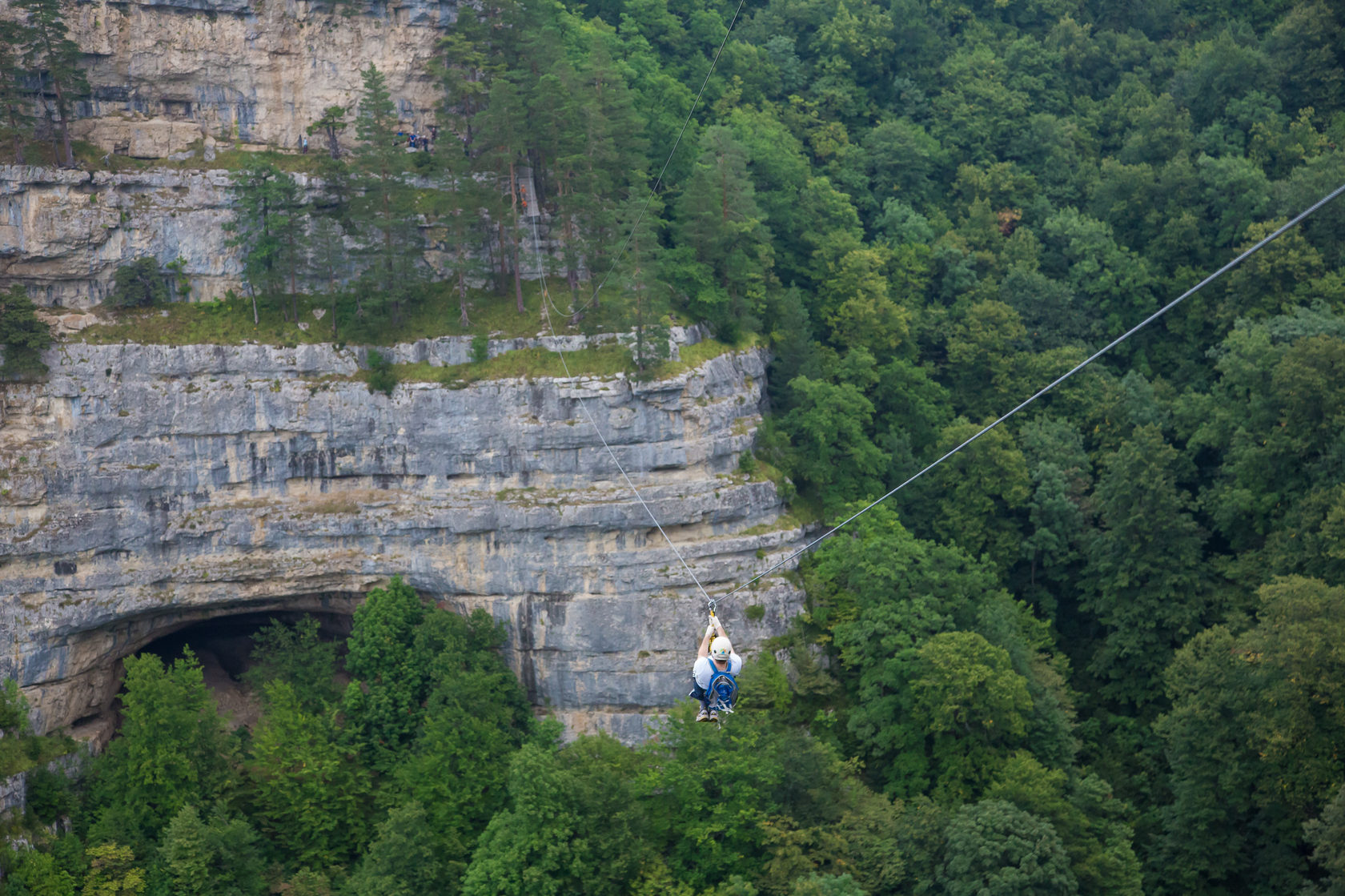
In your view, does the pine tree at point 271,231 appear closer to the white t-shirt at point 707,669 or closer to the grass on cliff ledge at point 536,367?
the grass on cliff ledge at point 536,367

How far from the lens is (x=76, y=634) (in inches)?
1676

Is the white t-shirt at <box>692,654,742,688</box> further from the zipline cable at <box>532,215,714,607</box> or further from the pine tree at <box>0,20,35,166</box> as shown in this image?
the pine tree at <box>0,20,35,166</box>

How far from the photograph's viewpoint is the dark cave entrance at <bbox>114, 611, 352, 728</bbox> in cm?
4594

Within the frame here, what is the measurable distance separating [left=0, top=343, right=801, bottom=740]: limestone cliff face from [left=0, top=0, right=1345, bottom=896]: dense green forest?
7.01 feet

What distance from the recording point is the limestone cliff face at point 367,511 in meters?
42.3

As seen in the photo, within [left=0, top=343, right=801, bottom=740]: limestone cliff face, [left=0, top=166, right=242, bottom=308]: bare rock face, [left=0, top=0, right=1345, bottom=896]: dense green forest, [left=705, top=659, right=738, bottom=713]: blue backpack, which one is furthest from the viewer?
[left=0, top=166, right=242, bottom=308]: bare rock face

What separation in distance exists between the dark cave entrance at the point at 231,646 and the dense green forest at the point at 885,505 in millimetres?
2066

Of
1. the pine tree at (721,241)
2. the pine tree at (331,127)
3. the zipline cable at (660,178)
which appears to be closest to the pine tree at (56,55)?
the pine tree at (331,127)

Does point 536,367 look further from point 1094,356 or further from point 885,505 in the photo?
point 1094,356

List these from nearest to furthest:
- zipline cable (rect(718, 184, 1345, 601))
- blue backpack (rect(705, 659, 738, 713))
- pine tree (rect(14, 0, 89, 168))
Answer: zipline cable (rect(718, 184, 1345, 601)) → blue backpack (rect(705, 659, 738, 713)) → pine tree (rect(14, 0, 89, 168))

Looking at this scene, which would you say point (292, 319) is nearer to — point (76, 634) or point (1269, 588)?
point (76, 634)

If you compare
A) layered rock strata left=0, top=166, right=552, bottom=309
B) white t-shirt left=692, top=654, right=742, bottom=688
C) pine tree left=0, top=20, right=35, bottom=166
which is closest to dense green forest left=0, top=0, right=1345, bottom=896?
pine tree left=0, top=20, right=35, bottom=166

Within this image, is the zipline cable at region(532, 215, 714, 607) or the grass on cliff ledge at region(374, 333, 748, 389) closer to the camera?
the zipline cable at region(532, 215, 714, 607)

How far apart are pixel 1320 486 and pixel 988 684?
13.5 m
